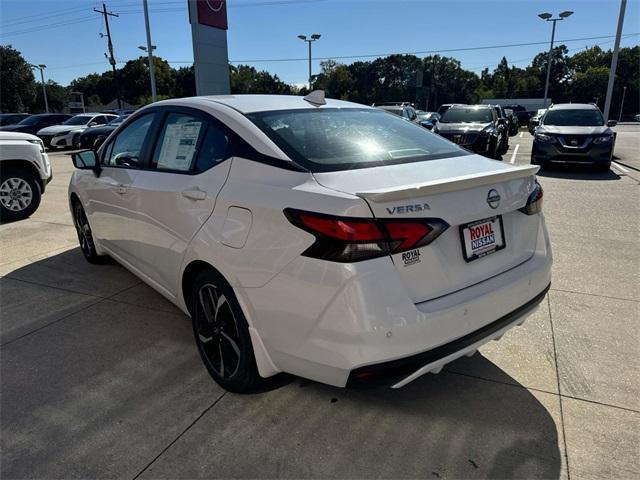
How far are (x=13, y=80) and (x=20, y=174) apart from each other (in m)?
63.9

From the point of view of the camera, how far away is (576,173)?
36.9 ft

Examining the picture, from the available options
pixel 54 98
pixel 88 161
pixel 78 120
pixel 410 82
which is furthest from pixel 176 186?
pixel 54 98

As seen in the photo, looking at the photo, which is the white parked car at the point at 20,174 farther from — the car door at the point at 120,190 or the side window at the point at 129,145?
the side window at the point at 129,145

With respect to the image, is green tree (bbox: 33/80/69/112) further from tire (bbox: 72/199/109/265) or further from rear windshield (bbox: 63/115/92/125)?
tire (bbox: 72/199/109/265)

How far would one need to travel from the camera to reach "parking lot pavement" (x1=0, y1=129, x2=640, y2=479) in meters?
2.12

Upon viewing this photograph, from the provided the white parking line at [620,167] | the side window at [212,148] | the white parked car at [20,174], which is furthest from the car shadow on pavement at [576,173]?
the white parked car at [20,174]

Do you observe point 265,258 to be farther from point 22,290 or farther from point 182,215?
point 22,290

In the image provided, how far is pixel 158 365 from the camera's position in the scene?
295 cm

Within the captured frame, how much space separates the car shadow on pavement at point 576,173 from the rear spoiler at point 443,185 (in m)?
9.34

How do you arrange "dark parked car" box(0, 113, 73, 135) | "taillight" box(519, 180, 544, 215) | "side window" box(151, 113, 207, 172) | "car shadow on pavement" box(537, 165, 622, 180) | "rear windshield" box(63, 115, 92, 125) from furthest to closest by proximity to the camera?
"rear windshield" box(63, 115, 92, 125) → "dark parked car" box(0, 113, 73, 135) → "car shadow on pavement" box(537, 165, 622, 180) → "side window" box(151, 113, 207, 172) → "taillight" box(519, 180, 544, 215)

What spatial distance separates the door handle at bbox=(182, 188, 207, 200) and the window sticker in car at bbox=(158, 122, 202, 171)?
223 mm

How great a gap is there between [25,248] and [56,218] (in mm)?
1696

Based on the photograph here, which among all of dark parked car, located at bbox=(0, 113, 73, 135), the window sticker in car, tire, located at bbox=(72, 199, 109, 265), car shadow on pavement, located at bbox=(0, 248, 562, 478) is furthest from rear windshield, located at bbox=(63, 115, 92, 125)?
the window sticker in car

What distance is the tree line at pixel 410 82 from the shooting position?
266ft
